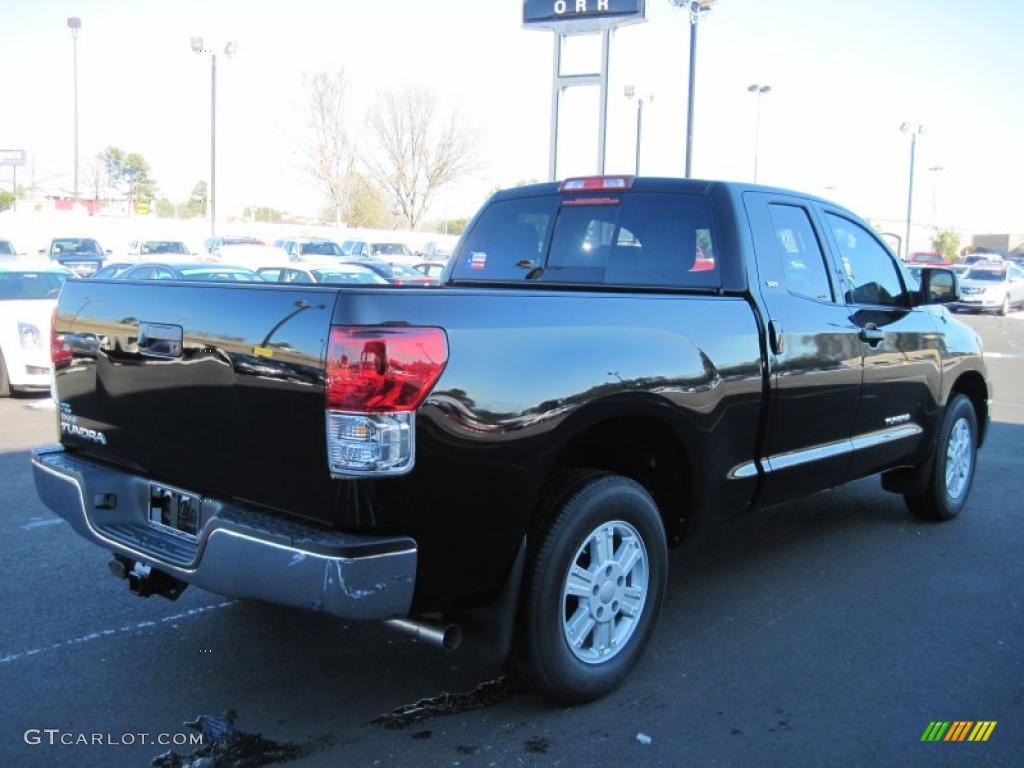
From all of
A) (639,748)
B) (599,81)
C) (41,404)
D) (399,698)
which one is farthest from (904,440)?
(599,81)

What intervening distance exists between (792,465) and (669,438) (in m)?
0.95

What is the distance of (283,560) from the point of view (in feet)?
9.79

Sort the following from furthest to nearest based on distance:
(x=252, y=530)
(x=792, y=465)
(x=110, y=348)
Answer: (x=792, y=465) → (x=110, y=348) → (x=252, y=530)

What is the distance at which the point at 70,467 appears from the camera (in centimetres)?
Result: 384

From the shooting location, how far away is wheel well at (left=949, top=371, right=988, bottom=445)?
6.50 meters

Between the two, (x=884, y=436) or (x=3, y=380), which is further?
(x=3, y=380)

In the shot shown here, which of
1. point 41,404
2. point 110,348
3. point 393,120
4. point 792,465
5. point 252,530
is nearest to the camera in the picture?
point 252,530

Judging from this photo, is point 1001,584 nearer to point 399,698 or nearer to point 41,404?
point 399,698

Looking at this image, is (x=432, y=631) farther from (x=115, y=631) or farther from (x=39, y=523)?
(x=39, y=523)

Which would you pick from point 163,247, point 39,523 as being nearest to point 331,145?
point 163,247

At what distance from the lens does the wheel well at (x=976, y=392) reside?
650cm

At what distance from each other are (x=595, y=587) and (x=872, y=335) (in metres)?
2.44

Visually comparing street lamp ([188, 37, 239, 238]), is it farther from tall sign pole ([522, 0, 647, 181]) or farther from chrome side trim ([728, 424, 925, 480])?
chrome side trim ([728, 424, 925, 480])

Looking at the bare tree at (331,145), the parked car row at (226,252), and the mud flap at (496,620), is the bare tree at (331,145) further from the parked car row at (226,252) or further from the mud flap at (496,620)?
the mud flap at (496,620)
